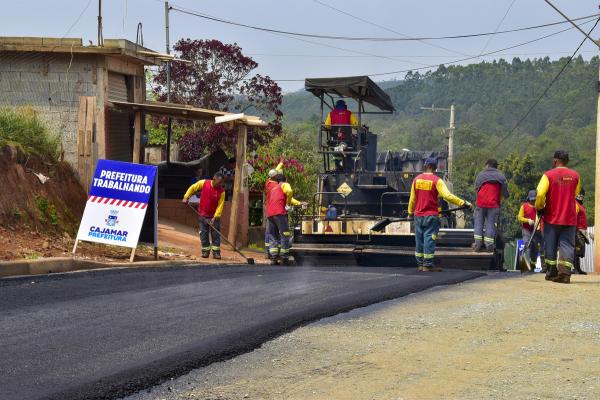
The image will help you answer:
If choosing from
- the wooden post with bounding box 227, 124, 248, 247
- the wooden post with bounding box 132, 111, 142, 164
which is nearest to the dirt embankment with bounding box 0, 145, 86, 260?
the wooden post with bounding box 132, 111, 142, 164

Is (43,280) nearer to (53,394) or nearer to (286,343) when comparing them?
(286,343)

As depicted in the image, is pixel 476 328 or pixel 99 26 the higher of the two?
pixel 99 26

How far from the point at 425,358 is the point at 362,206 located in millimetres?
12527

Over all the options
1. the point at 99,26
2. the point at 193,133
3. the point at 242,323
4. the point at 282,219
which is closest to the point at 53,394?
the point at 242,323

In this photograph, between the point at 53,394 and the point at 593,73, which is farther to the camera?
the point at 593,73

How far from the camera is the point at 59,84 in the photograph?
2328 centimetres

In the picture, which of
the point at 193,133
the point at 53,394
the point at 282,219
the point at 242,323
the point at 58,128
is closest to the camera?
the point at 53,394

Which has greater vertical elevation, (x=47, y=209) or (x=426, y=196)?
(x=426, y=196)

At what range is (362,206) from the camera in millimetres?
20969

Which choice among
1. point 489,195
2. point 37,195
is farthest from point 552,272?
point 37,195

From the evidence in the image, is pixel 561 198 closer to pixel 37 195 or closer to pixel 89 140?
pixel 37 195

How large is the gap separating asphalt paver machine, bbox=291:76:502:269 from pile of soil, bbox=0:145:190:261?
272cm

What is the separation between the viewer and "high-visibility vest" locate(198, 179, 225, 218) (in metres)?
20.2

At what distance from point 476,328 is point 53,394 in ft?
14.4
